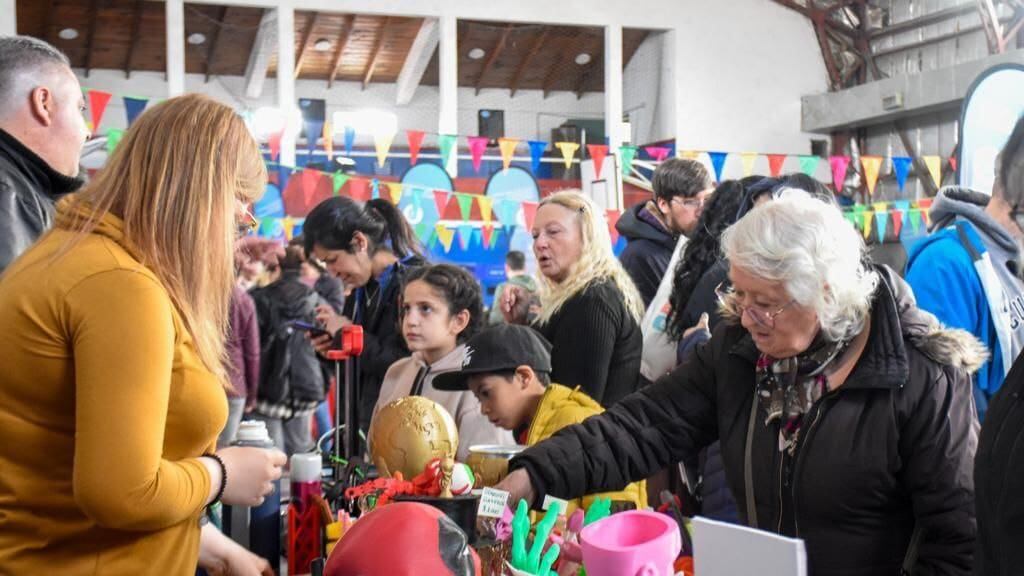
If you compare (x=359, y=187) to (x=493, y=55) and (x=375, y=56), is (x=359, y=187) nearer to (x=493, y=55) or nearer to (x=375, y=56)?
(x=375, y=56)

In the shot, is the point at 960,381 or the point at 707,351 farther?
the point at 707,351

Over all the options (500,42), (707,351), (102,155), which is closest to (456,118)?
(500,42)


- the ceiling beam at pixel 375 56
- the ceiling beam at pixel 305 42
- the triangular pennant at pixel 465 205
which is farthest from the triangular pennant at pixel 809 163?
the ceiling beam at pixel 305 42

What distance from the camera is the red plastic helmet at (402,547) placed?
112 centimetres

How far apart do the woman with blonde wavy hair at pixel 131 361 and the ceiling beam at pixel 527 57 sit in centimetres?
1163

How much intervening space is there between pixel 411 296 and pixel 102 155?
26.0 ft

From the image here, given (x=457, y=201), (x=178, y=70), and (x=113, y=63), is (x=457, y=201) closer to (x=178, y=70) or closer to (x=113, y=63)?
(x=178, y=70)

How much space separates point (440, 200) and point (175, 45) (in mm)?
3459

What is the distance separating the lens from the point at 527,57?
43.1 feet

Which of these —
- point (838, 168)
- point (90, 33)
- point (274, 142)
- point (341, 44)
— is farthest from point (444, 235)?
point (90, 33)

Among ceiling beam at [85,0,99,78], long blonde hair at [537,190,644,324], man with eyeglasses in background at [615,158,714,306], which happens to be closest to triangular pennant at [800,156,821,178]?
ceiling beam at [85,0,99,78]

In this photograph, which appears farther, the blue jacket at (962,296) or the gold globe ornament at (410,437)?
the blue jacket at (962,296)

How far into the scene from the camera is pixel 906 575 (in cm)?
168

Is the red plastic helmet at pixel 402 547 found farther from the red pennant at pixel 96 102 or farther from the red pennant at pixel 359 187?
the red pennant at pixel 359 187
